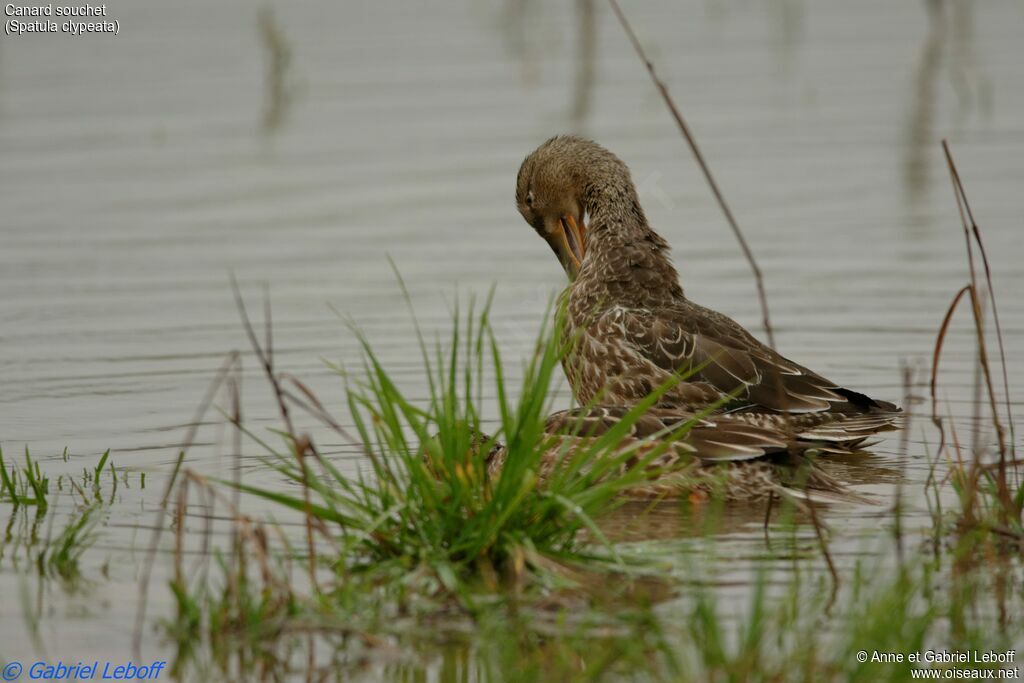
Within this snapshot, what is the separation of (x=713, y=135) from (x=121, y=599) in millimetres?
11161

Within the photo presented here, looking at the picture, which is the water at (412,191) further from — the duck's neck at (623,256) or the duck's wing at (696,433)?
the duck's neck at (623,256)

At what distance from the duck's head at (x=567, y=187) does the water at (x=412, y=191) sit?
1047 mm

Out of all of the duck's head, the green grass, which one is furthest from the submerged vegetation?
the duck's head

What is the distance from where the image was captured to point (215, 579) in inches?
237

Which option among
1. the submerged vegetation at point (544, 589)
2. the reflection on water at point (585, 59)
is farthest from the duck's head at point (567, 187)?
the reflection on water at point (585, 59)

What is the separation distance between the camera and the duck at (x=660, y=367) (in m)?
7.29

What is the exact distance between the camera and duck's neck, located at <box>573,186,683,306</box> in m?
8.77

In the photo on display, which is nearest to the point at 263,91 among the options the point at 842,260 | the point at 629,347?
the point at 842,260

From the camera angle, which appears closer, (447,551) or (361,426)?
(447,551)

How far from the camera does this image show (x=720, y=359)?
26.6 ft

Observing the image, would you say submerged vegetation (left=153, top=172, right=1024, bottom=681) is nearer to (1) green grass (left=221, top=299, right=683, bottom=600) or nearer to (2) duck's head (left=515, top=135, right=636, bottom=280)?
(1) green grass (left=221, top=299, right=683, bottom=600)

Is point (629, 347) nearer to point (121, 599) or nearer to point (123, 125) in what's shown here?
point (121, 599)

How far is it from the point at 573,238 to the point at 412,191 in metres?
5.26

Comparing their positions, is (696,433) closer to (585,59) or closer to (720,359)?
(720,359)
